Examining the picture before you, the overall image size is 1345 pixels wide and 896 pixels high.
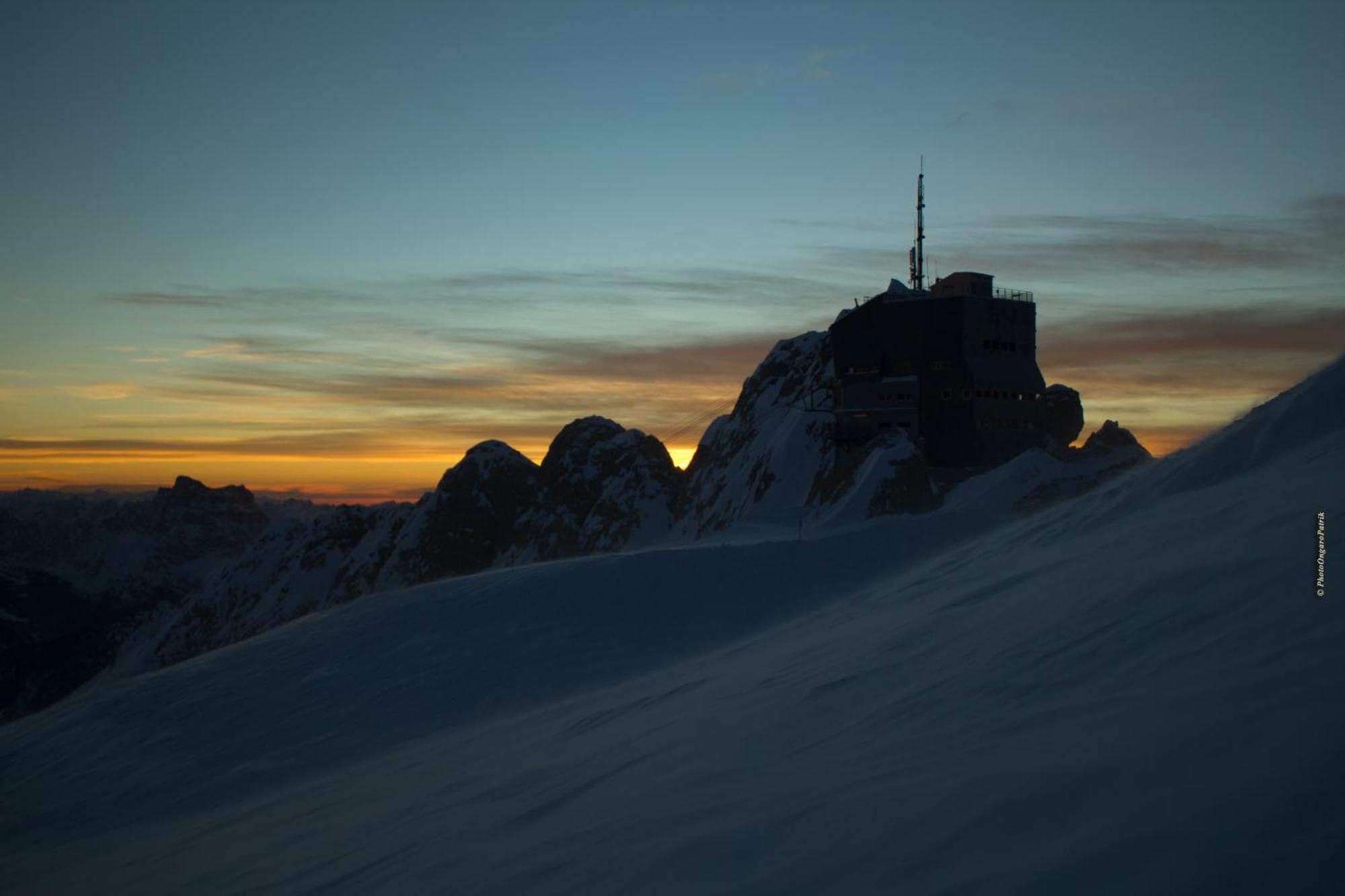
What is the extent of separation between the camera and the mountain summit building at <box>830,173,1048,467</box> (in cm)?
5700

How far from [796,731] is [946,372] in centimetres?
5045

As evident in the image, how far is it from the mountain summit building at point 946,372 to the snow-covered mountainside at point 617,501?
3362 millimetres

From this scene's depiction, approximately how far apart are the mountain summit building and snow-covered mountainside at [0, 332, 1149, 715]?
132 inches

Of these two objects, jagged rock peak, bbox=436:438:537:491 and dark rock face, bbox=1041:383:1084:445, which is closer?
dark rock face, bbox=1041:383:1084:445

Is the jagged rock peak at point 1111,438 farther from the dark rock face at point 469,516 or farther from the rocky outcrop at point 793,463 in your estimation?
the dark rock face at point 469,516

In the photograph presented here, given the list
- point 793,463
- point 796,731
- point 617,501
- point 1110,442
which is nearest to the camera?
point 796,731

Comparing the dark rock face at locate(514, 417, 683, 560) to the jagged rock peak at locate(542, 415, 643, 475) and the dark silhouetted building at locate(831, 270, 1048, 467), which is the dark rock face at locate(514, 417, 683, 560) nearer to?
the jagged rock peak at locate(542, 415, 643, 475)

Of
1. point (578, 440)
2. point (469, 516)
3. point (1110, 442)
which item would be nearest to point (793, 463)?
point (1110, 442)

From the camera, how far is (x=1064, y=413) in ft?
251

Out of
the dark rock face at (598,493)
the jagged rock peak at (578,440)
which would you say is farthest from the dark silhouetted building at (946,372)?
the jagged rock peak at (578,440)

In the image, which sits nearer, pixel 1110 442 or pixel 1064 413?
pixel 1110 442

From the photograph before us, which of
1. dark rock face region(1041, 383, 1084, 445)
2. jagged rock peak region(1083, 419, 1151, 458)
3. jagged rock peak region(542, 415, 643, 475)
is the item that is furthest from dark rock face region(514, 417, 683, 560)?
jagged rock peak region(1083, 419, 1151, 458)

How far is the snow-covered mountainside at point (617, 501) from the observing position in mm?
40406

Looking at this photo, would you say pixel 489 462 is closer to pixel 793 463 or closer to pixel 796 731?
pixel 793 463
